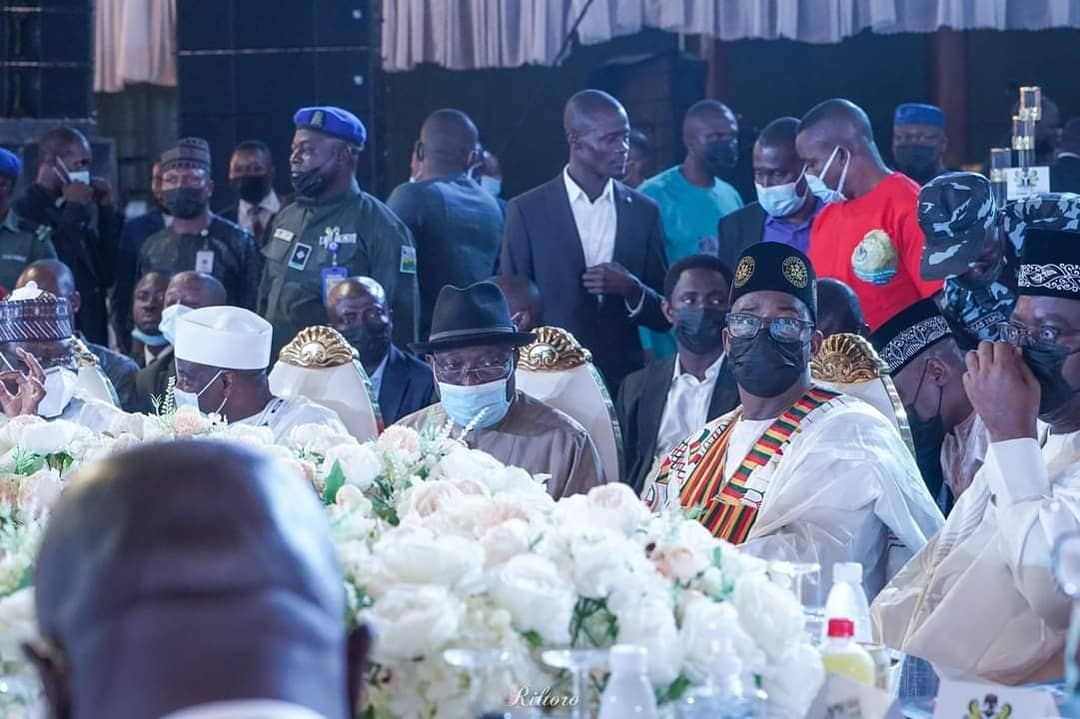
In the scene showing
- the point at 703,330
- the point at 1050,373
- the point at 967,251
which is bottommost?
the point at 703,330

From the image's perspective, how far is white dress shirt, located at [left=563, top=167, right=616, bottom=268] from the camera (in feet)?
24.7

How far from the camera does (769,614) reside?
251 cm

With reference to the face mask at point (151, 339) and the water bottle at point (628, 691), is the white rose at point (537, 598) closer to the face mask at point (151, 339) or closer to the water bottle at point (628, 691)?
the water bottle at point (628, 691)

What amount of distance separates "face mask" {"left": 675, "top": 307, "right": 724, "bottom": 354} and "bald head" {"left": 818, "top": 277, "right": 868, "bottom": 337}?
0.73 metres

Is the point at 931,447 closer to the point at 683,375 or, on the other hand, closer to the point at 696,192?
the point at 683,375

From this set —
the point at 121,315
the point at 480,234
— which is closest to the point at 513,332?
the point at 480,234

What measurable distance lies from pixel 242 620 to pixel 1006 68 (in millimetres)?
10560

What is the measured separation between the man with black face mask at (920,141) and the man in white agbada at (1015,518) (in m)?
4.44

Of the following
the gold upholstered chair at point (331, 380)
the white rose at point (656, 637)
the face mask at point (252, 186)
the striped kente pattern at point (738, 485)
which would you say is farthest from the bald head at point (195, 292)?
the white rose at point (656, 637)

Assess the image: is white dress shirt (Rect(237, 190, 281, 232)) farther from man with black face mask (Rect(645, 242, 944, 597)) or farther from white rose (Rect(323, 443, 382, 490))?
white rose (Rect(323, 443, 382, 490))

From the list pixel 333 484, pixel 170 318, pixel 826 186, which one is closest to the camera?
pixel 333 484

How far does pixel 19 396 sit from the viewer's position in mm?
6043

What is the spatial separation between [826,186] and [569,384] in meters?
1.38

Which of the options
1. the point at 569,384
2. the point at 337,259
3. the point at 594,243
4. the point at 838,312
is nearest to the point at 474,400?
the point at 569,384
